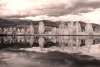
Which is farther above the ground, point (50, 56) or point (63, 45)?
point (50, 56)

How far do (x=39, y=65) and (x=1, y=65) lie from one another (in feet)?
10.7

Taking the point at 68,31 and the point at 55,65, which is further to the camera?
the point at 68,31

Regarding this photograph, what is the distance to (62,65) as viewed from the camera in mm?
20172

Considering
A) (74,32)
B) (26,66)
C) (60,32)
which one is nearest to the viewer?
(26,66)

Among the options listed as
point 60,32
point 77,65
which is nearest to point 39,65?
point 77,65

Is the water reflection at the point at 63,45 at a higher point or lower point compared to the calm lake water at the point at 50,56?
lower

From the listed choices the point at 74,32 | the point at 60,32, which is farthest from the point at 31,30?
the point at 74,32

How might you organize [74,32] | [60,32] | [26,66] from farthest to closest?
[60,32], [74,32], [26,66]

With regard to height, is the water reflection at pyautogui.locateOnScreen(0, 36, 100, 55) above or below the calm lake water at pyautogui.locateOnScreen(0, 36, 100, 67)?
below

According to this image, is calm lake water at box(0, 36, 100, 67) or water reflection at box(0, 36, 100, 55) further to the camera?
water reflection at box(0, 36, 100, 55)

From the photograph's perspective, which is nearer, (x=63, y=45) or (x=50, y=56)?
(x=50, y=56)

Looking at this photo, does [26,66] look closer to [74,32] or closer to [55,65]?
[55,65]

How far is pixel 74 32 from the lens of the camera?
175375mm

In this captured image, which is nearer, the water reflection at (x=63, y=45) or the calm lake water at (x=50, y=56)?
the calm lake water at (x=50, y=56)
